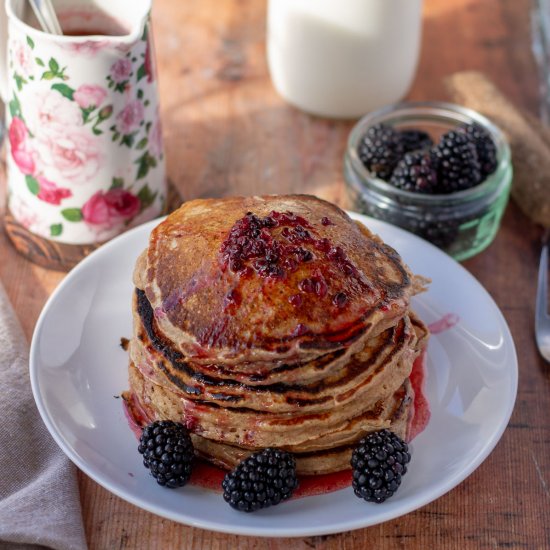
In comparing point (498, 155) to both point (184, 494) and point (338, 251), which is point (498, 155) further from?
point (184, 494)

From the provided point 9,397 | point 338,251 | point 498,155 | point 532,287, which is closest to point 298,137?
point 498,155

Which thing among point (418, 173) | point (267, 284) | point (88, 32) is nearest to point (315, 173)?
point (418, 173)

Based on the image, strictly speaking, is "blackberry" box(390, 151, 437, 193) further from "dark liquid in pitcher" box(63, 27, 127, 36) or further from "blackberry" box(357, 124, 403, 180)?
"dark liquid in pitcher" box(63, 27, 127, 36)

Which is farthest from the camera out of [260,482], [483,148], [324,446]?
[483,148]

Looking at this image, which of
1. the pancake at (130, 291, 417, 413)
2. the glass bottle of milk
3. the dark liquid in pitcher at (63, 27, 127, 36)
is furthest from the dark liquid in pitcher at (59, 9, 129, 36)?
the pancake at (130, 291, 417, 413)

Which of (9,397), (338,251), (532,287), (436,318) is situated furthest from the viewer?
(532,287)

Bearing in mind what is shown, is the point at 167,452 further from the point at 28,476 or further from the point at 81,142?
the point at 81,142

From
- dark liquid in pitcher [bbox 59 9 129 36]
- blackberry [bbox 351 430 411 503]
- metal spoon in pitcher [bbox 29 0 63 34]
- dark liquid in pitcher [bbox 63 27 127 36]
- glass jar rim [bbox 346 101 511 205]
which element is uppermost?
metal spoon in pitcher [bbox 29 0 63 34]
